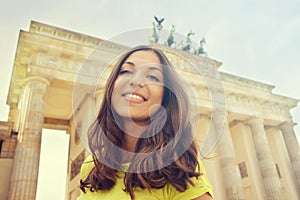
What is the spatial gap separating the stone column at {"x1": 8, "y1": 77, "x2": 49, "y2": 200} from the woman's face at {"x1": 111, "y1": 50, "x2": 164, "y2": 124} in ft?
43.8

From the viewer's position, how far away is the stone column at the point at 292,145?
83.2ft

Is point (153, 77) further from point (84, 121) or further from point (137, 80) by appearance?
point (84, 121)

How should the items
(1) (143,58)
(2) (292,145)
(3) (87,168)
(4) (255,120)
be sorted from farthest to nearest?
(2) (292,145), (4) (255,120), (3) (87,168), (1) (143,58)

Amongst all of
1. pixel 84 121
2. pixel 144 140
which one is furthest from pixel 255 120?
pixel 144 140

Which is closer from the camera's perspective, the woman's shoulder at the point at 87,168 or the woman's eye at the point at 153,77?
the woman's eye at the point at 153,77

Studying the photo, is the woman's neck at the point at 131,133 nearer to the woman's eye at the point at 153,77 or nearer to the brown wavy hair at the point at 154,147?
the brown wavy hair at the point at 154,147

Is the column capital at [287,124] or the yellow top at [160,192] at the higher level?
the column capital at [287,124]

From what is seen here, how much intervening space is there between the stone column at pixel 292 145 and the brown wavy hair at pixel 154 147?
27.5 metres

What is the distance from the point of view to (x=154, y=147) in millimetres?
1525

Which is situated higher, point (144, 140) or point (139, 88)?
point (139, 88)

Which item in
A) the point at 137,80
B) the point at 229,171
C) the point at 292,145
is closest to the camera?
the point at 137,80

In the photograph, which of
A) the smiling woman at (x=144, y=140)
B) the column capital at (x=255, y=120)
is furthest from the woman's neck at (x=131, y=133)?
A: the column capital at (x=255, y=120)

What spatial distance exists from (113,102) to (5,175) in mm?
16735

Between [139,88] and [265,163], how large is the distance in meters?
23.3
